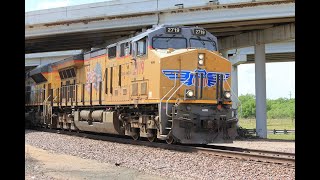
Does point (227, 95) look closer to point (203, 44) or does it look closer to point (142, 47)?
point (203, 44)

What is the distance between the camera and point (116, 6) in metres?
23.5

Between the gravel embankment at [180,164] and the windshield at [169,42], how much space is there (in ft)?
10.8

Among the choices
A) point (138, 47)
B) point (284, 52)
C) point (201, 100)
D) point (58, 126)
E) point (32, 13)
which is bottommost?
point (58, 126)

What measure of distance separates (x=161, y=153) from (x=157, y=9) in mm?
13232

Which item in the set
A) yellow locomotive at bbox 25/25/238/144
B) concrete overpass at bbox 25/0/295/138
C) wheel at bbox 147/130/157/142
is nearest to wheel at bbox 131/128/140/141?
yellow locomotive at bbox 25/25/238/144

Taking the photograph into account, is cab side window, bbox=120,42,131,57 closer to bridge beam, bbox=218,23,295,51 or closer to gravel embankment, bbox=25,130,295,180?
gravel embankment, bbox=25,130,295,180

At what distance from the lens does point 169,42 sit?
1231cm

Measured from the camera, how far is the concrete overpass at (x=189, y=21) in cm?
2056

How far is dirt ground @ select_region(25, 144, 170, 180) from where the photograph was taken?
7.47 metres

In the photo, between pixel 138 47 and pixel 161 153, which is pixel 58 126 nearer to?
pixel 138 47

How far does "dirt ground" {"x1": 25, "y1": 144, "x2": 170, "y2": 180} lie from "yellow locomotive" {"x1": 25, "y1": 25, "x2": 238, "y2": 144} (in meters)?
2.81

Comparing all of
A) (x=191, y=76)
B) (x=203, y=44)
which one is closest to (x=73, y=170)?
(x=191, y=76)
